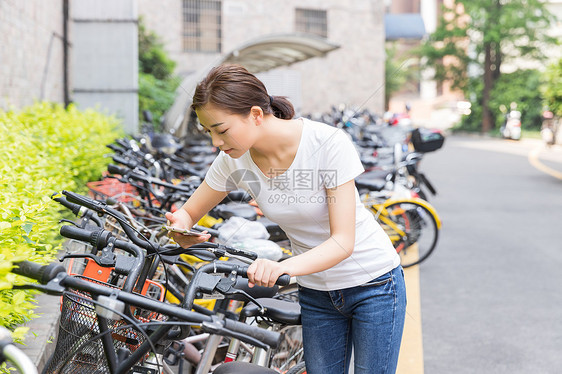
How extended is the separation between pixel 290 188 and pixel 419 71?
37.1 m

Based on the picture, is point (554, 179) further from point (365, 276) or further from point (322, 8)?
point (322, 8)

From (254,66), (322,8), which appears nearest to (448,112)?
(322,8)

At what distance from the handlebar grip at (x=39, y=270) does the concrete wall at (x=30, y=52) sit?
6.73 m

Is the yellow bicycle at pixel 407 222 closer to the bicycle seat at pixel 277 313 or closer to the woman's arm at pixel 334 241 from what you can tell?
the bicycle seat at pixel 277 313

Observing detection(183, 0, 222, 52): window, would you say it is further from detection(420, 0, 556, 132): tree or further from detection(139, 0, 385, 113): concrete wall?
detection(420, 0, 556, 132): tree

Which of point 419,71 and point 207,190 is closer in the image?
point 207,190

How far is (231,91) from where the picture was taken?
197 centimetres

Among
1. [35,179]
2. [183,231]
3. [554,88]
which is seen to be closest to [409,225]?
[35,179]

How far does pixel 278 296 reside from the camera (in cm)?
291

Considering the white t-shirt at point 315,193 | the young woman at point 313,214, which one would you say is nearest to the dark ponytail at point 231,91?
the young woman at point 313,214

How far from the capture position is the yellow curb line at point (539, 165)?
1431cm

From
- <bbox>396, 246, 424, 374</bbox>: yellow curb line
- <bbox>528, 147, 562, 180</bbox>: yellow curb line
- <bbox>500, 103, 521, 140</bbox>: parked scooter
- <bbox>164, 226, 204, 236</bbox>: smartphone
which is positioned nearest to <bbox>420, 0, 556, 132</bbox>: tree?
<bbox>500, 103, 521, 140</bbox>: parked scooter

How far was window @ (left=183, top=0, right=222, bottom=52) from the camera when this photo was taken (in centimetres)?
2528

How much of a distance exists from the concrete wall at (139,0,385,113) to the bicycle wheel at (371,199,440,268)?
19757mm
